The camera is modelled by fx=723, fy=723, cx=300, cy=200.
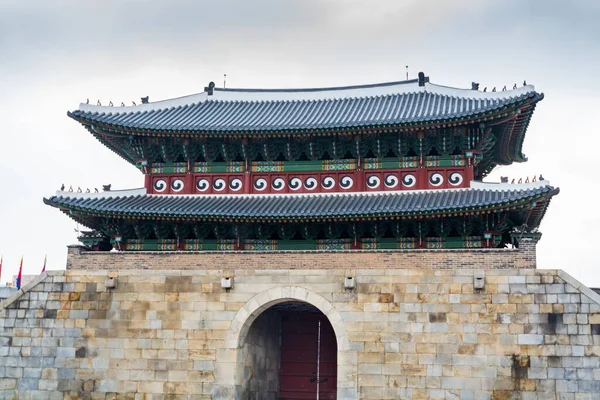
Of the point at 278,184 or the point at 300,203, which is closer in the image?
the point at 300,203

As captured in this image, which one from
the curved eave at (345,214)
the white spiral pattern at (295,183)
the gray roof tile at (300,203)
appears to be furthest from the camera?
the white spiral pattern at (295,183)

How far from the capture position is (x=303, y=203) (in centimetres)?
2564

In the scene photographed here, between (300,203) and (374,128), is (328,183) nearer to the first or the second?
(300,203)

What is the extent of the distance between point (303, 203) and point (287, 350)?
17.7 ft

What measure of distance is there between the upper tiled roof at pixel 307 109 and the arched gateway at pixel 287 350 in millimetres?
6666

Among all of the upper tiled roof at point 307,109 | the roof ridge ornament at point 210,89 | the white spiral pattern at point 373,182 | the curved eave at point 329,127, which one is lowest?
the white spiral pattern at point 373,182

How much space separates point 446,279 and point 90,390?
11.3m

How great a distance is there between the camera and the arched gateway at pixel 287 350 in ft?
69.8

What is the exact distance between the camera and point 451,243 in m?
24.8

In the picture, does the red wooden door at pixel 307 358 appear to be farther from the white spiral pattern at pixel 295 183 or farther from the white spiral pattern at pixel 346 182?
the white spiral pattern at pixel 346 182

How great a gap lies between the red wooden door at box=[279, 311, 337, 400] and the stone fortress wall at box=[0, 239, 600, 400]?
72.7 inches

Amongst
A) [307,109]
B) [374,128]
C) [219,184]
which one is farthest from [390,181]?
[219,184]

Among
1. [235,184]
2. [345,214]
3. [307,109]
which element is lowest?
[345,214]

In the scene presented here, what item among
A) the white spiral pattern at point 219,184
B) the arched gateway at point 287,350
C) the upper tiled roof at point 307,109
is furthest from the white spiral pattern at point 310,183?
the arched gateway at point 287,350
